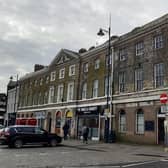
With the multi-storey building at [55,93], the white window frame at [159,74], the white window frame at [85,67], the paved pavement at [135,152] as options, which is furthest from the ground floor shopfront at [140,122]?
the multi-storey building at [55,93]

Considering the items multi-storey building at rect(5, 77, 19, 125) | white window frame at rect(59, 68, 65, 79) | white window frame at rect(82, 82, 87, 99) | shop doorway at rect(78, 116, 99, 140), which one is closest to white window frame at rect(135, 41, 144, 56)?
shop doorway at rect(78, 116, 99, 140)

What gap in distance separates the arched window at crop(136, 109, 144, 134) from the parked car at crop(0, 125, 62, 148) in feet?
25.3

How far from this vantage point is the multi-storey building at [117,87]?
80.7ft

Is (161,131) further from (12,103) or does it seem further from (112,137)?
(12,103)

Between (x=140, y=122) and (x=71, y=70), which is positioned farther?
(x=71, y=70)

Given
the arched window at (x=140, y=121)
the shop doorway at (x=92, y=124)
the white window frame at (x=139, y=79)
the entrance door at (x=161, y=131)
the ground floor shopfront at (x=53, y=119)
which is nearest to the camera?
the entrance door at (x=161, y=131)

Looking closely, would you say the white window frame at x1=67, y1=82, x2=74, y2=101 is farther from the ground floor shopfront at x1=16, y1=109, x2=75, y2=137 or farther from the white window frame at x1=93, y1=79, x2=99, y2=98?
the white window frame at x1=93, y1=79, x2=99, y2=98

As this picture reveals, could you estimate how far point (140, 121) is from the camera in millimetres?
25625

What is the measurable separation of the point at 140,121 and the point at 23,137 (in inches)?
409

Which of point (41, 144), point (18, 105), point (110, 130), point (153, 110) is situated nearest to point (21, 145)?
point (41, 144)

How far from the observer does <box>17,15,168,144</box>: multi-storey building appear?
24594 millimetres

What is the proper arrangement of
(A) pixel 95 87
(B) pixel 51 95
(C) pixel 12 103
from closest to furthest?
(A) pixel 95 87 → (B) pixel 51 95 → (C) pixel 12 103

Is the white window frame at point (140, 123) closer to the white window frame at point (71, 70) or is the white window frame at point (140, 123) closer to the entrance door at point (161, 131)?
the entrance door at point (161, 131)

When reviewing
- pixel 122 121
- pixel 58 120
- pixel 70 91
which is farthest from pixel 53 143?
pixel 58 120
